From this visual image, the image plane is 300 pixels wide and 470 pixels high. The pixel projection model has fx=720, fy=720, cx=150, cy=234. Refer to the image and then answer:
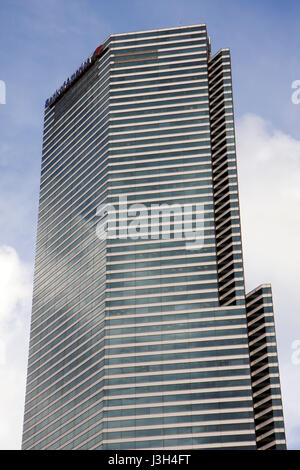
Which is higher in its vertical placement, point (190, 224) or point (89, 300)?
point (190, 224)

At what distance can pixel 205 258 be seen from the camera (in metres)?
184

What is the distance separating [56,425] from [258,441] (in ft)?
168

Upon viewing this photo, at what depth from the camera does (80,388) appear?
176 m

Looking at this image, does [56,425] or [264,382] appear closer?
[264,382]

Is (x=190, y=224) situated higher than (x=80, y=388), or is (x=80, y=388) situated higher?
(x=190, y=224)

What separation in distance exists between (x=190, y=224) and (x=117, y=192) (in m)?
23.3

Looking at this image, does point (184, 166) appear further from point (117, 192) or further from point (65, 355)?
point (65, 355)
